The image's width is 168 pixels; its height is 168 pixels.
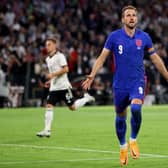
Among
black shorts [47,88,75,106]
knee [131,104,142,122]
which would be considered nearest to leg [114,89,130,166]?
knee [131,104,142,122]

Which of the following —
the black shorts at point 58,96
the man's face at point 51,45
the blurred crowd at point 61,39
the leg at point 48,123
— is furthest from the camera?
the blurred crowd at point 61,39

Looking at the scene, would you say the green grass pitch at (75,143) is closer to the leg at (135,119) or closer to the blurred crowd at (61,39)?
A: the leg at (135,119)

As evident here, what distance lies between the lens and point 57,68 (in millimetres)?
21125

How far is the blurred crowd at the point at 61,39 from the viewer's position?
1416 inches

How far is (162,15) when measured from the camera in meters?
46.1

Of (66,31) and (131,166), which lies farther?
(66,31)

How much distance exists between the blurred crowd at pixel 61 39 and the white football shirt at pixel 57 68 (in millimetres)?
13488

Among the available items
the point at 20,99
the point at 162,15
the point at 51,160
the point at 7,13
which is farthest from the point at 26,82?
the point at 51,160

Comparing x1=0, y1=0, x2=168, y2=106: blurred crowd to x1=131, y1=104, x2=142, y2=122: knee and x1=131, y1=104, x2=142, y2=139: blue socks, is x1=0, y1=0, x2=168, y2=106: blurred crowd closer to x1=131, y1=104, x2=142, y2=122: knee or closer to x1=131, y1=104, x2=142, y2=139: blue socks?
x1=131, y1=104, x2=142, y2=139: blue socks

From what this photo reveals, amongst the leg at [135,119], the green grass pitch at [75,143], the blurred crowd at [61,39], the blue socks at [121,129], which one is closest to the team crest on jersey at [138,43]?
the leg at [135,119]

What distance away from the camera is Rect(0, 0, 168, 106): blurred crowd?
35969 millimetres

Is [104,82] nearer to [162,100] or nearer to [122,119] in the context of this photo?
[162,100]

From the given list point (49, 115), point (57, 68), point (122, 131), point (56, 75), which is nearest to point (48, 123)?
point (49, 115)

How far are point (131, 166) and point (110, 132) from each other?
26.0 feet
